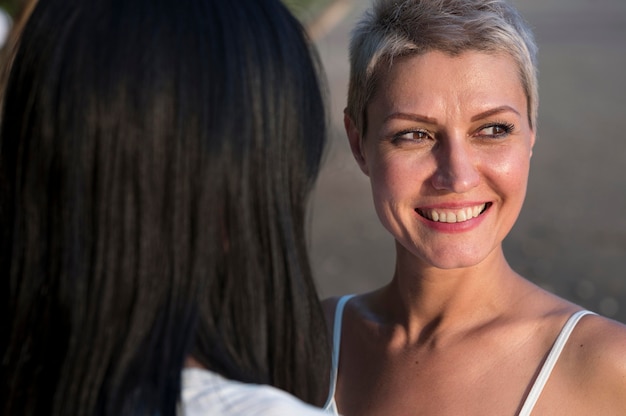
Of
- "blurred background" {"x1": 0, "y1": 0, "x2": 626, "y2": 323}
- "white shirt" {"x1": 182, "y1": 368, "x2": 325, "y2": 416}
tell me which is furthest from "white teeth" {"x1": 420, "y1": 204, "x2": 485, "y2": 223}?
"blurred background" {"x1": 0, "y1": 0, "x2": 626, "y2": 323}

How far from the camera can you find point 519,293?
2.39 meters

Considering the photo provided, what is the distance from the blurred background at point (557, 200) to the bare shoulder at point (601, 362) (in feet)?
12.2

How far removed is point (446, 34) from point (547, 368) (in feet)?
2.90

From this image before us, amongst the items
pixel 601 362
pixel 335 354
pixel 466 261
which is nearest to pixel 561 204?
pixel 335 354

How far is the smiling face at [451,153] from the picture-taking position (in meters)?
2.24

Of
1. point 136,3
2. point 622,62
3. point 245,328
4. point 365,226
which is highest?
point 622,62

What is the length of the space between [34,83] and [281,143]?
37 cm

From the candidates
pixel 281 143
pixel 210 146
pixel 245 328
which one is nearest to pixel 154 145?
pixel 210 146

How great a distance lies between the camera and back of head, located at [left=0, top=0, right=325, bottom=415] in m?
1.23

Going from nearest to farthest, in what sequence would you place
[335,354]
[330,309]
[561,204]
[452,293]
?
1. [452,293]
2. [335,354]
3. [330,309]
4. [561,204]

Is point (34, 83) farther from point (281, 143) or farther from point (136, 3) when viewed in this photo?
point (281, 143)

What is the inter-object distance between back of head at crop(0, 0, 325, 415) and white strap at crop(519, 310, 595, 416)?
3.46 ft

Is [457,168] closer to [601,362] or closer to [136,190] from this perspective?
[601,362]

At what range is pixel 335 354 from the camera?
8.56 ft
